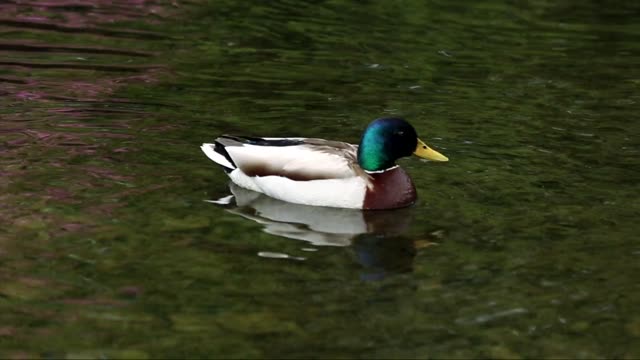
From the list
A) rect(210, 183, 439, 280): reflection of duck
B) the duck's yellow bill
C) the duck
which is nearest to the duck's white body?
the duck

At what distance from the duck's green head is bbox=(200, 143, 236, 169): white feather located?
47.6 inches

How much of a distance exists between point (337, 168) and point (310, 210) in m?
0.44

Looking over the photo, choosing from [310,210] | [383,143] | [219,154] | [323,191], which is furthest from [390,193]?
[219,154]

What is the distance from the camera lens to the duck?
12680 millimetres

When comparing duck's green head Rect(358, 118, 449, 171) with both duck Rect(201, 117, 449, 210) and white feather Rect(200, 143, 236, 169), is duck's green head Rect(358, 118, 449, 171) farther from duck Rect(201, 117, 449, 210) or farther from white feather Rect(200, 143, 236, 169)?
white feather Rect(200, 143, 236, 169)

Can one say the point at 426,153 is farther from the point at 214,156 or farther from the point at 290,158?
the point at 214,156

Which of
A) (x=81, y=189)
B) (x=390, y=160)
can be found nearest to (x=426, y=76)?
(x=390, y=160)

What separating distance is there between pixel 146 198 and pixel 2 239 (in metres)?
1.53

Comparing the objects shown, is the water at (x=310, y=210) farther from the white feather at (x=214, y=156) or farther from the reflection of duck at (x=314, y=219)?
the white feather at (x=214, y=156)

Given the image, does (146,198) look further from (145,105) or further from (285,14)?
(285,14)

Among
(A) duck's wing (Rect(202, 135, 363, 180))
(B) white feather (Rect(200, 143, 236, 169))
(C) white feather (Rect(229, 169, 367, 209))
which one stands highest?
(A) duck's wing (Rect(202, 135, 363, 180))

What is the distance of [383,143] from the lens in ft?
42.0

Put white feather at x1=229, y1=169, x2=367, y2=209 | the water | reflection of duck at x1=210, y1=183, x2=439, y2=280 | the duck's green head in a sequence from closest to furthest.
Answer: the water → reflection of duck at x1=210, y1=183, x2=439, y2=280 → white feather at x1=229, y1=169, x2=367, y2=209 → the duck's green head

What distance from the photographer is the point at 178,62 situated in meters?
18.1
